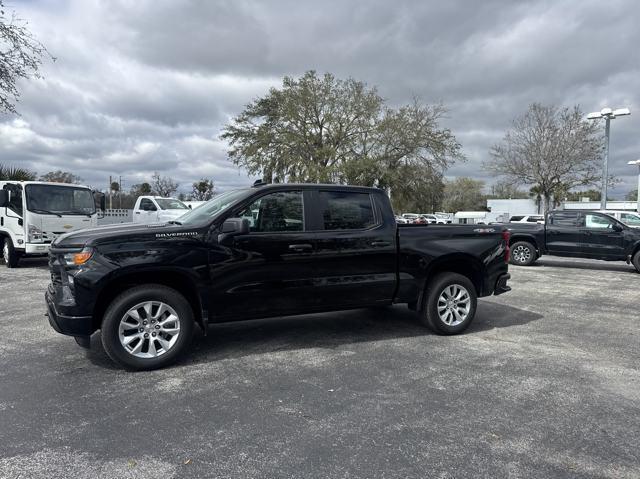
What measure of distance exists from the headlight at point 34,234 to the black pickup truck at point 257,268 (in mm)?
7620

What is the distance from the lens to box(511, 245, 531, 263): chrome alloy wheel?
45.7 feet

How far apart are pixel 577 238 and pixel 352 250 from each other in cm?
1075

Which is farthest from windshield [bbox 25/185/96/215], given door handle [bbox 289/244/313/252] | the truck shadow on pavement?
door handle [bbox 289/244/313/252]

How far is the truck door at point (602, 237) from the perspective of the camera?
499 inches

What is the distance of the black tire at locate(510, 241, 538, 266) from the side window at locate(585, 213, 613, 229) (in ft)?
5.29

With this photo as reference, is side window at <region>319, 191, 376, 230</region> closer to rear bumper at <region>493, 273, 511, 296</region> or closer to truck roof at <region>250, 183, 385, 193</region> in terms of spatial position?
truck roof at <region>250, 183, 385, 193</region>

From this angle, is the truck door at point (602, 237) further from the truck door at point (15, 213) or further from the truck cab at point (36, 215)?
the truck door at point (15, 213)

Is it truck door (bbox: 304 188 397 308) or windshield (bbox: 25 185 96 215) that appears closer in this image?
truck door (bbox: 304 188 397 308)

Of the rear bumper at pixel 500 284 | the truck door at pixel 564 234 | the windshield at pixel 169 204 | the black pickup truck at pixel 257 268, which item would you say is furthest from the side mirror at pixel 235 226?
the windshield at pixel 169 204

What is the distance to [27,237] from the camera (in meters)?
10.9

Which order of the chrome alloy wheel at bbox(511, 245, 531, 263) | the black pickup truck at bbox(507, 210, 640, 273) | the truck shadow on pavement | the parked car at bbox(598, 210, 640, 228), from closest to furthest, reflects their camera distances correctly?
the truck shadow on pavement
the black pickup truck at bbox(507, 210, 640, 273)
the chrome alloy wheel at bbox(511, 245, 531, 263)
the parked car at bbox(598, 210, 640, 228)

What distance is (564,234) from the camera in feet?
44.0

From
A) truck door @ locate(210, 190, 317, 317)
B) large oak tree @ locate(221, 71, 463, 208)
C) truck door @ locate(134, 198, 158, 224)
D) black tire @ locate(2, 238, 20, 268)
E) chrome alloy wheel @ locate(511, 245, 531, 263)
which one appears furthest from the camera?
large oak tree @ locate(221, 71, 463, 208)

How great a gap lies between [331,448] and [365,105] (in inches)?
1204
